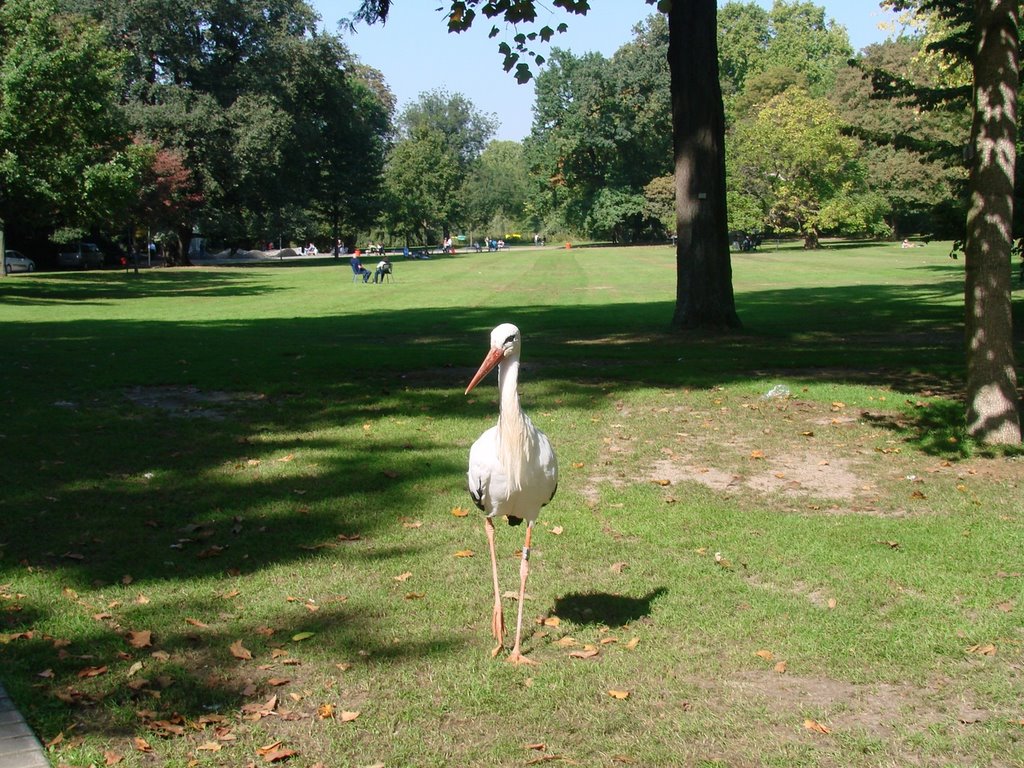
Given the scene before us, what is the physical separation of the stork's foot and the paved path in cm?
235

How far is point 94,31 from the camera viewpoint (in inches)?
1506

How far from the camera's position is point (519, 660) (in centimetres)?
554

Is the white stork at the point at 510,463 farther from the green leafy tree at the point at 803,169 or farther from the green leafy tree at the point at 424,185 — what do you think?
the green leafy tree at the point at 424,185

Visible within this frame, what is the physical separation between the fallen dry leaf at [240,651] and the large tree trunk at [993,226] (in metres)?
7.83

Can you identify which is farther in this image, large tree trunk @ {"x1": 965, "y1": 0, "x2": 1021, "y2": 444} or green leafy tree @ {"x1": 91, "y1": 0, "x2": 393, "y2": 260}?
green leafy tree @ {"x1": 91, "y1": 0, "x2": 393, "y2": 260}

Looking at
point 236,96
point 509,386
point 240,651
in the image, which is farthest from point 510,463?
point 236,96

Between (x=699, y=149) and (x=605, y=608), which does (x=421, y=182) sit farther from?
(x=605, y=608)

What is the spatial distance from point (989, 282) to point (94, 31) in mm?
37115

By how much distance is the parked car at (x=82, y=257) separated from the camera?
65438 millimetres

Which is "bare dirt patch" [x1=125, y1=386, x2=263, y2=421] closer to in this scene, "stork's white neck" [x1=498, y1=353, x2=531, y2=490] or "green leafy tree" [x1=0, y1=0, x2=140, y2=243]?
"stork's white neck" [x1=498, y1=353, x2=531, y2=490]

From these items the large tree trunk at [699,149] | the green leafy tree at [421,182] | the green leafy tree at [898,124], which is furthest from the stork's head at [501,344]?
the green leafy tree at [421,182]

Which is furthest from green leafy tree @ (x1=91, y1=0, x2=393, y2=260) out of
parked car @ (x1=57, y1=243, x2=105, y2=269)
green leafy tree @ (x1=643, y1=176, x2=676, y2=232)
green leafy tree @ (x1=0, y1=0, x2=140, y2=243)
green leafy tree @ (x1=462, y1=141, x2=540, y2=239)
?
green leafy tree @ (x1=462, y1=141, x2=540, y2=239)

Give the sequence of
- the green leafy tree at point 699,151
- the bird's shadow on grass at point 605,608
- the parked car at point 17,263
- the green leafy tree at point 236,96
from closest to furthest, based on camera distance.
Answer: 1. the bird's shadow on grass at point 605,608
2. the green leafy tree at point 699,151
3. the parked car at point 17,263
4. the green leafy tree at point 236,96

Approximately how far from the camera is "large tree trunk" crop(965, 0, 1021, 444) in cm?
986
